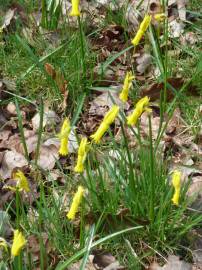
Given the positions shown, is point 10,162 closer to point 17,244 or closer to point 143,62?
point 143,62

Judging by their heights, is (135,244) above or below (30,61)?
below

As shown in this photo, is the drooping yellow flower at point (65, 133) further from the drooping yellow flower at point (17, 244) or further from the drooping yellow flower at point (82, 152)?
the drooping yellow flower at point (17, 244)

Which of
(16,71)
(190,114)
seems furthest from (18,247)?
(16,71)

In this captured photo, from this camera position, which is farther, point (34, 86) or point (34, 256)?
point (34, 86)

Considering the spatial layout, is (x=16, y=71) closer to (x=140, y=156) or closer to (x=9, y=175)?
(x=9, y=175)

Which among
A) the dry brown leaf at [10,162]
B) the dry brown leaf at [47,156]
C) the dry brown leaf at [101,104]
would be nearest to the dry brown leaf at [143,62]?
the dry brown leaf at [101,104]

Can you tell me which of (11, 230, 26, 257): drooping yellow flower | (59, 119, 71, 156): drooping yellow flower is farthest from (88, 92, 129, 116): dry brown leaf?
(11, 230, 26, 257): drooping yellow flower

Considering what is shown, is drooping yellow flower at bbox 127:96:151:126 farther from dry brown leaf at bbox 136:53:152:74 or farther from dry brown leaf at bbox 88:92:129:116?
dry brown leaf at bbox 136:53:152:74

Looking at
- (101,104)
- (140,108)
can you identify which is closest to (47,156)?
(101,104)

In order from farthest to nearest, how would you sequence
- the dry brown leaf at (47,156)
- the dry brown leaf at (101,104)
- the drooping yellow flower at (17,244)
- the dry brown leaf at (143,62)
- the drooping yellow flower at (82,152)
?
the dry brown leaf at (143,62) → the dry brown leaf at (101,104) → the dry brown leaf at (47,156) → the drooping yellow flower at (82,152) → the drooping yellow flower at (17,244)
